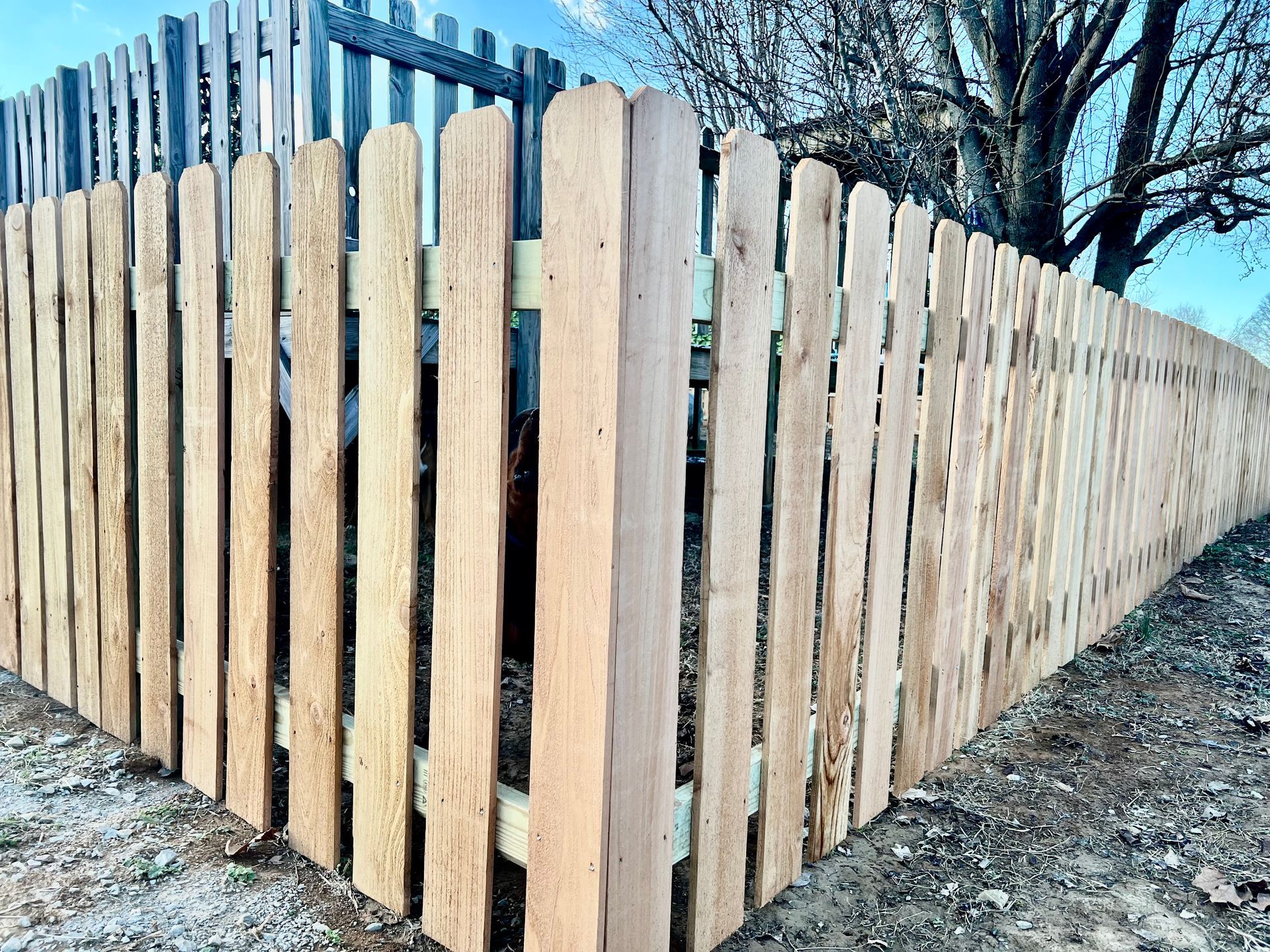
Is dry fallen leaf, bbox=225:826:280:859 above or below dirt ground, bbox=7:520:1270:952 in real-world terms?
above

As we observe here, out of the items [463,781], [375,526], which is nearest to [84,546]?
[375,526]

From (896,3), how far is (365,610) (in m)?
6.73

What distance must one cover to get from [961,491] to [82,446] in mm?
3078

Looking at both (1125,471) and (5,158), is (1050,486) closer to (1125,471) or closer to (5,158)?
(1125,471)

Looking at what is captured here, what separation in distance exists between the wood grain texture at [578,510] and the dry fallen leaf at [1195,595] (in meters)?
5.53

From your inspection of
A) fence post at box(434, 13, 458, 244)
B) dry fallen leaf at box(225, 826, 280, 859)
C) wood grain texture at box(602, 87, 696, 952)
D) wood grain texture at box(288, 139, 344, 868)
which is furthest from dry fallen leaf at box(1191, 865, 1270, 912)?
fence post at box(434, 13, 458, 244)

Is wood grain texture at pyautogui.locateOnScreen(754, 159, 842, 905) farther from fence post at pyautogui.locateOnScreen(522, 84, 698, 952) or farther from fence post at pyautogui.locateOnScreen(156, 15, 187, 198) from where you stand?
fence post at pyautogui.locateOnScreen(156, 15, 187, 198)

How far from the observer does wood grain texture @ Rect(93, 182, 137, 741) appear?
269cm

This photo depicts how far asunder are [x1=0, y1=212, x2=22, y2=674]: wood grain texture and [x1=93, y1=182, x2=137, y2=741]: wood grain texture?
78cm

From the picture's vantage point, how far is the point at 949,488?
9.26 feet

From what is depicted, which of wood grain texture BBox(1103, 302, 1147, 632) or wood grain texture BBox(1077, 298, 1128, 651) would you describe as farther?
wood grain texture BBox(1103, 302, 1147, 632)

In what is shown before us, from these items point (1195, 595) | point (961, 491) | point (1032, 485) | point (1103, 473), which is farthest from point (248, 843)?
point (1195, 595)

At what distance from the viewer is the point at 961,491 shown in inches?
113

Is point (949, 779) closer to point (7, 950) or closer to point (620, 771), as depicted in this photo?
point (620, 771)
